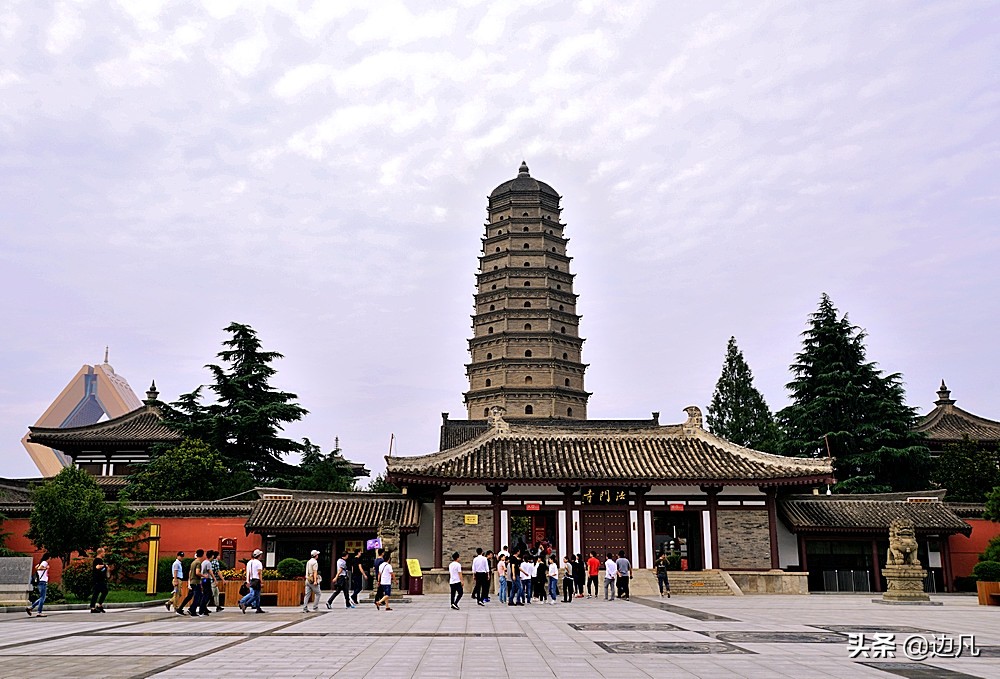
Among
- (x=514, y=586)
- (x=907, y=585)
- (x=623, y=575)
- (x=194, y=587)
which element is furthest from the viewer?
(x=623, y=575)

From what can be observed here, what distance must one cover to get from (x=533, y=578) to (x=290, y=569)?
653cm

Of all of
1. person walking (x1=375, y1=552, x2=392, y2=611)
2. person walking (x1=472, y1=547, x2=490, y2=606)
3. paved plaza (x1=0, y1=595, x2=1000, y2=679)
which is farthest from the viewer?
person walking (x1=472, y1=547, x2=490, y2=606)

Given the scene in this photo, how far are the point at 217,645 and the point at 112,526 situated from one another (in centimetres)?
1728

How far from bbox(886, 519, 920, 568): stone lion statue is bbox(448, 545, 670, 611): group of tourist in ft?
19.4

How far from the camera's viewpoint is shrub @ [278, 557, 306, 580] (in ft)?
66.8

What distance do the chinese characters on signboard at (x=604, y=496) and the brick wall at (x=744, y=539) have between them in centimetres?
323

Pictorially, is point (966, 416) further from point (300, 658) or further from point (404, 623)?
point (300, 658)

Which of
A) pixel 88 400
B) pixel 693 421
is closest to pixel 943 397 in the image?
pixel 693 421

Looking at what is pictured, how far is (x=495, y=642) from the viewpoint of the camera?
37.9ft

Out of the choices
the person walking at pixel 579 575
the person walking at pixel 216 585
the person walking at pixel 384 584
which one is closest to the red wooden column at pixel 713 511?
the person walking at pixel 579 575

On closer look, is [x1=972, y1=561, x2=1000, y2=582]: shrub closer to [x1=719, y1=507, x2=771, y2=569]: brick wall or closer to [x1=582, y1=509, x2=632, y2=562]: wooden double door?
[x1=719, y1=507, x2=771, y2=569]: brick wall

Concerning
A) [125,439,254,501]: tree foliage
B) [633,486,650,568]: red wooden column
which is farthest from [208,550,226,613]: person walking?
[125,439,254,501]: tree foliage

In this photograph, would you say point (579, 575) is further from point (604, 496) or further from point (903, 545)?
point (903, 545)

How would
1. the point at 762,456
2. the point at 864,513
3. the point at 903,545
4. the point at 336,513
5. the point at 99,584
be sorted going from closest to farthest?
1. the point at 99,584
2. the point at 903,545
3. the point at 762,456
4. the point at 336,513
5. the point at 864,513
